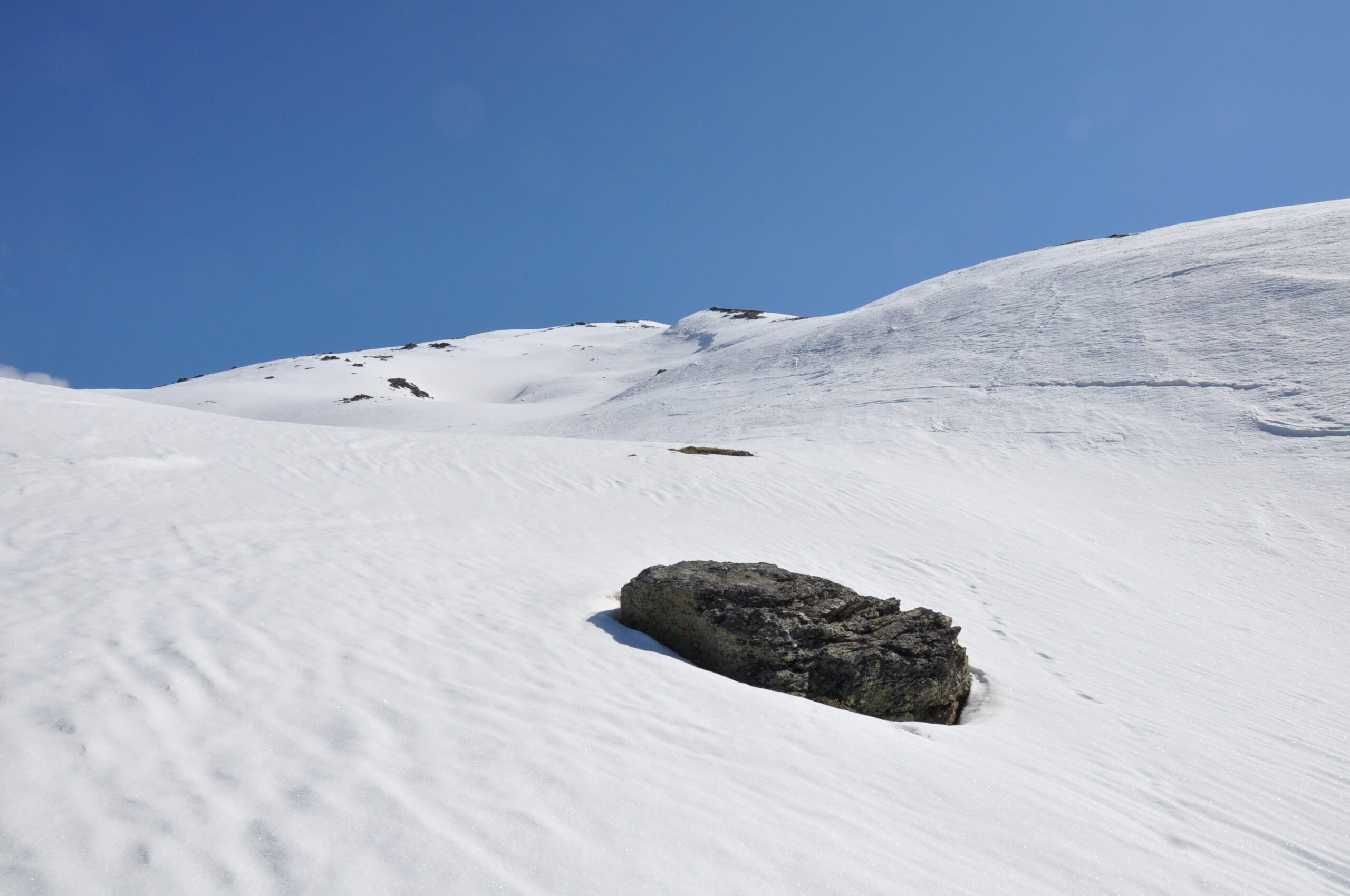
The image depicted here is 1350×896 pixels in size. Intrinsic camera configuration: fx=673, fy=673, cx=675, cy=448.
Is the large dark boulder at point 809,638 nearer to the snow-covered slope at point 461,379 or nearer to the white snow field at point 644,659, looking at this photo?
the white snow field at point 644,659

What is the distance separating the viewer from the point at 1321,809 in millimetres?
4574

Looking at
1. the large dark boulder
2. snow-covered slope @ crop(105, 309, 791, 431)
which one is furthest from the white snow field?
snow-covered slope @ crop(105, 309, 791, 431)

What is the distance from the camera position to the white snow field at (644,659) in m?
2.96

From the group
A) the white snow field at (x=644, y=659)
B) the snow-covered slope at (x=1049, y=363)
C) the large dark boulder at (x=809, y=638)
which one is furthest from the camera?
the snow-covered slope at (x=1049, y=363)

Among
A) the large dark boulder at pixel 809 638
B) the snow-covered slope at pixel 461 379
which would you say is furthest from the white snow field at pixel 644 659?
the snow-covered slope at pixel 461 379

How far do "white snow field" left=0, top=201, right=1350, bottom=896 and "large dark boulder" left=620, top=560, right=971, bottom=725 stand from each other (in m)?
0.30

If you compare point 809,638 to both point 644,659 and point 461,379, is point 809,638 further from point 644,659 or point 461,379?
point 461,379

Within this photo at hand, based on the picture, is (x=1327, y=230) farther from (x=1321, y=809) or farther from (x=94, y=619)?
(x=94, y=619)

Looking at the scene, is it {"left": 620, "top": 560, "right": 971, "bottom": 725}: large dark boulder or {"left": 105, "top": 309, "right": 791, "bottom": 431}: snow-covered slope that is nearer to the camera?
→ {"left": 620, "top": 560, "right": 971, "bottom": 725}: large dark boulder

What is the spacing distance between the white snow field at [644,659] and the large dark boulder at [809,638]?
0.30 meters

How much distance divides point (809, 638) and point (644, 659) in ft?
4.47

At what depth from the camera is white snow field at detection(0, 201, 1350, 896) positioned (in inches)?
117

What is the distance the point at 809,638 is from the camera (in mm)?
5492

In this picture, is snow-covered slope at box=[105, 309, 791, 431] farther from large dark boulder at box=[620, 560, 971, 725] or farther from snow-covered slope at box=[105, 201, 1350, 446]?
large dark boulder at box=[620, 560, 971, 725]
